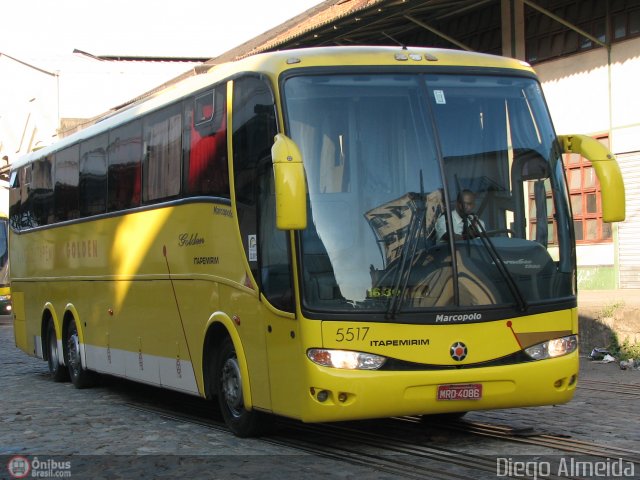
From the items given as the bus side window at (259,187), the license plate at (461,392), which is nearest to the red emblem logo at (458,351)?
the license plate at (461,392)

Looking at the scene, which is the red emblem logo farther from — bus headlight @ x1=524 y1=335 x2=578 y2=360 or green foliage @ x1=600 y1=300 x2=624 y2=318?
green foliage @ x1=600 y1=300 x2=624 y2=318

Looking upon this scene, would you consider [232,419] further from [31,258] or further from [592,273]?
[592,273]

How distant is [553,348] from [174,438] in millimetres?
3387

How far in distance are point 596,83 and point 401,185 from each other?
13790 mm

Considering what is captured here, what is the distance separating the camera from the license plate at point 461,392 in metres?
8.38

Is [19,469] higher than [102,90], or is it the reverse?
[102,90]

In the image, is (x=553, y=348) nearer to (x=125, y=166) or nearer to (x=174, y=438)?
(x=174, y=438)

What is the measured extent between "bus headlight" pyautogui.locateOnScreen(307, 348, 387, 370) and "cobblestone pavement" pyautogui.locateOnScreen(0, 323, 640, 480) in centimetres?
72

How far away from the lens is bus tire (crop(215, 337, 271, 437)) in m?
9.57

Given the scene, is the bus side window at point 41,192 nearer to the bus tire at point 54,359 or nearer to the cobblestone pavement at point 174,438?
the bus tire at point 54,359

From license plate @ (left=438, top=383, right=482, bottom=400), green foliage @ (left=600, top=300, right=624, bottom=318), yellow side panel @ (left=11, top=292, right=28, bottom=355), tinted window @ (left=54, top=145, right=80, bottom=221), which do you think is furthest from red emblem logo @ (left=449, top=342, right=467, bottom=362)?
yellow side panel @ (left=11, top=292, right=28, bottom=355)

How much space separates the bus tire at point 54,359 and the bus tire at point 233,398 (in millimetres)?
6424

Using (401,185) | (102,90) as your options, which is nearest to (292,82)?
(401,185)

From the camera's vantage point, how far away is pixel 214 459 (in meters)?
8.58
